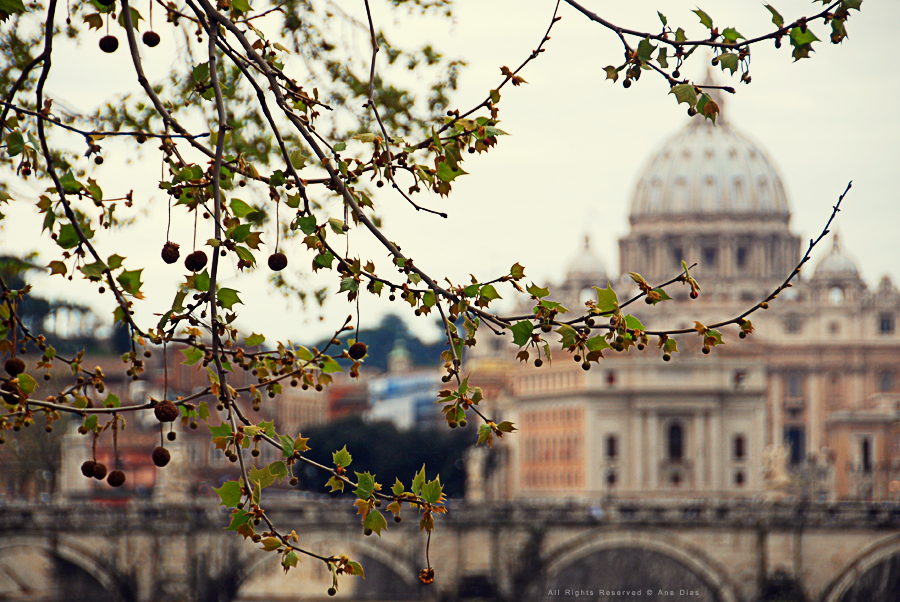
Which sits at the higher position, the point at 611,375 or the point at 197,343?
the point at 611,375

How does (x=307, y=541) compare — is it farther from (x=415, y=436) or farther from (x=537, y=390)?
(x=537, y=390)

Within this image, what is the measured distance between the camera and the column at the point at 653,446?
94688 mm

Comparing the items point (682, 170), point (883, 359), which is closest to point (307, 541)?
point (883, 359)

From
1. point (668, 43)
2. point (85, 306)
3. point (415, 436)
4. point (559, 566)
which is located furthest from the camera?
point (85, 306)

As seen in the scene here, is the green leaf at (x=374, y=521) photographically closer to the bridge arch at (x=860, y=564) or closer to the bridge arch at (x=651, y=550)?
the bridge arch at (x=860, y=564)

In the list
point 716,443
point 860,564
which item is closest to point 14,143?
point 860,564

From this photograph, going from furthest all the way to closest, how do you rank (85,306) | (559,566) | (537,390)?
(537,390) → (85,306) → (559,566)

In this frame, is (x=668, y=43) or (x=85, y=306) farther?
(x=85, y=306)

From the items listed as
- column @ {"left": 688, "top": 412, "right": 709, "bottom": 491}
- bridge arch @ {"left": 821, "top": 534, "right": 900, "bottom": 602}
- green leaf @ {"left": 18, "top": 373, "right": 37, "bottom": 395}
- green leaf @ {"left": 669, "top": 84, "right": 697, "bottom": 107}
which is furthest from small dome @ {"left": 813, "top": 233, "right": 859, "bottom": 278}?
green leaf @ {"left": 18, "top": 373, "right": 37, "bottom": 395}

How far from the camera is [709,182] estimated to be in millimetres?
129625

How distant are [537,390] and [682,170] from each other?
1537 inches

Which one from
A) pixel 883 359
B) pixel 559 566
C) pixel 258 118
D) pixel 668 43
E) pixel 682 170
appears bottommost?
pixel 559 566

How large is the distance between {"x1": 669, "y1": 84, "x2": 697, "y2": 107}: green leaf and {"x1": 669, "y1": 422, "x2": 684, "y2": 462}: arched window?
9061 centimetres

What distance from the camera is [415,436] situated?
85500 millimetres
